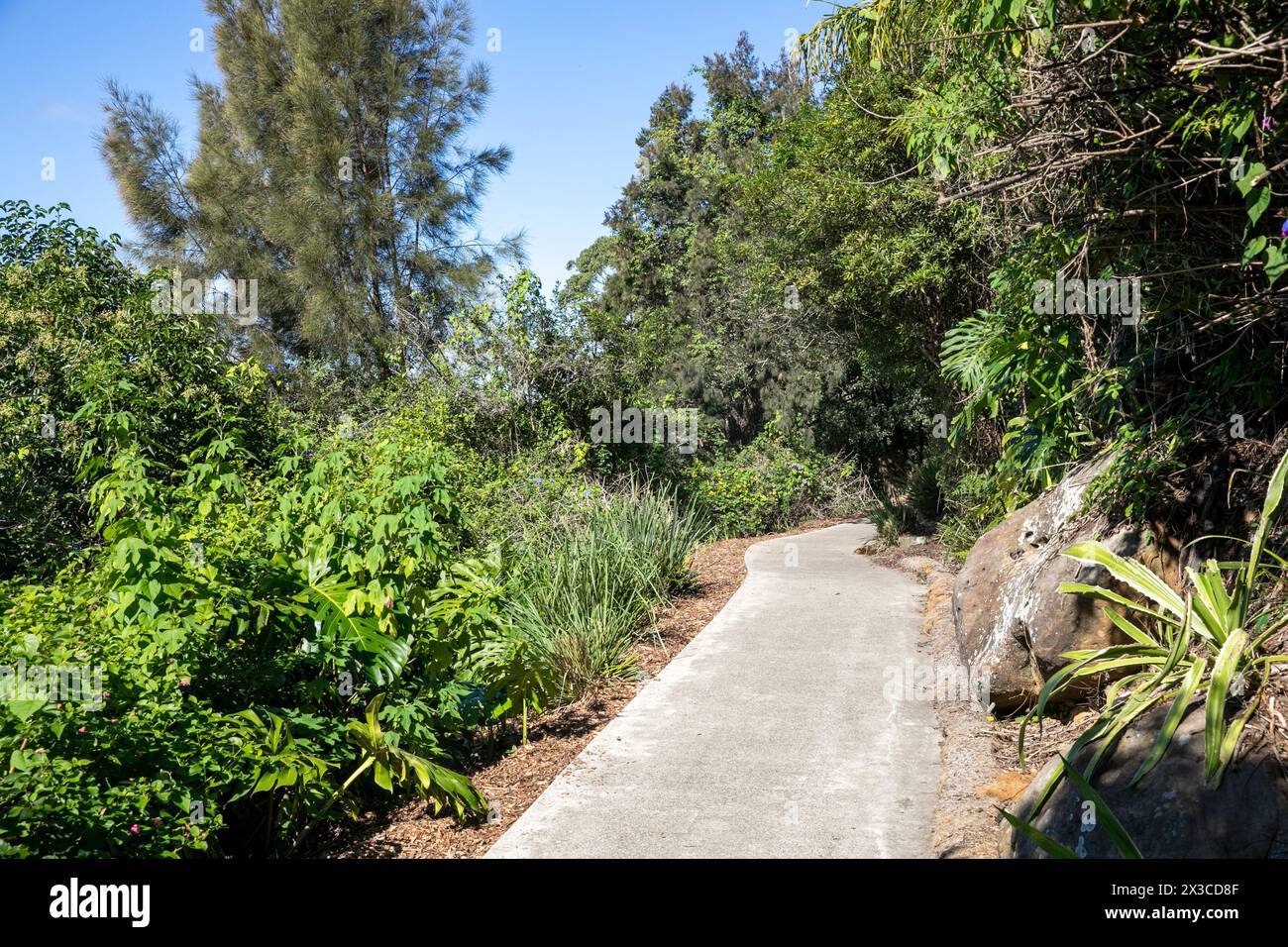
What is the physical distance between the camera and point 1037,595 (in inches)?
215

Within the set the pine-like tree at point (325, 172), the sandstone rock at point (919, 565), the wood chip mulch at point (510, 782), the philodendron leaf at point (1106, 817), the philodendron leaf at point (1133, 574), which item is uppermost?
the pine-like tree at point (325, 172)

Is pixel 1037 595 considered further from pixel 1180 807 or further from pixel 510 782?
pixel 510 782

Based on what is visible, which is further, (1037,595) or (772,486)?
(772,486)

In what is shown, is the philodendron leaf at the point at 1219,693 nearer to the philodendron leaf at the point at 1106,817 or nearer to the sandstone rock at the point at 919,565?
the philodendron leaf at the point at 1106,817

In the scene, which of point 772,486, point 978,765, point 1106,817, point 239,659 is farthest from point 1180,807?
point 772,486

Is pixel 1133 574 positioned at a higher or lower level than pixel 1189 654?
higher

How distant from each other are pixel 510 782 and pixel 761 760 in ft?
4.64

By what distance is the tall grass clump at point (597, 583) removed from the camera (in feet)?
22.7

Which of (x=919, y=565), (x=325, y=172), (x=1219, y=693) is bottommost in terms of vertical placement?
(x=919, y=565)

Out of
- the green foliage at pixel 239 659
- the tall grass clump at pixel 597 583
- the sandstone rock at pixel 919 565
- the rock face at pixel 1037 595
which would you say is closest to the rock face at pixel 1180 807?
the rock face at pixel 1037 595

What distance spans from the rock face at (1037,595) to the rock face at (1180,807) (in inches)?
52.8

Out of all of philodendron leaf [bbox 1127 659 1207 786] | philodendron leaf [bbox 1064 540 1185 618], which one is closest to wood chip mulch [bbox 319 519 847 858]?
philodendron leaf [bbox 1127 659 1207 786]
